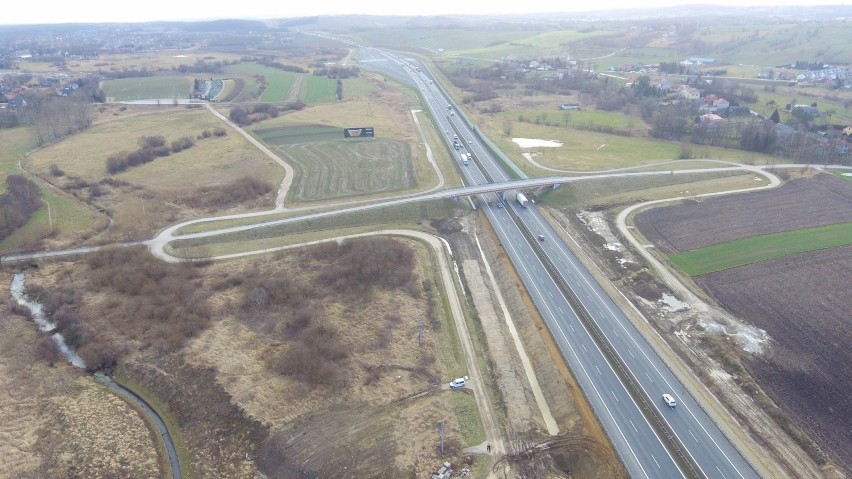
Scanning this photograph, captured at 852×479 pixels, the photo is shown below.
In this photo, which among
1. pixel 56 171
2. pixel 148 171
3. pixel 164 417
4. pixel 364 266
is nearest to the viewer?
pixel 164 417

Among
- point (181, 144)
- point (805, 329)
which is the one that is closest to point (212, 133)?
point (181, 144)

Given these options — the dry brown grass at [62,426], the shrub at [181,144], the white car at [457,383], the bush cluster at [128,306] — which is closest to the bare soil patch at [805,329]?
the white car at [457,383]

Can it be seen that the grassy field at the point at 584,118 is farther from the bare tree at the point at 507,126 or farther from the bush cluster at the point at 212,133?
the bush cluster at the point at 212,133

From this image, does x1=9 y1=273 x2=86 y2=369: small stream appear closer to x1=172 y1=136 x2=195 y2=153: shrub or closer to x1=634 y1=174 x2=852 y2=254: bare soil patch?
x1=172 y1=136 x2=195 y2=153: shrub

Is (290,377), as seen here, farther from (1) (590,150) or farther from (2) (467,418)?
(1) (590,150)

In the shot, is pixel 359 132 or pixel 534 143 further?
pixel 359 132
